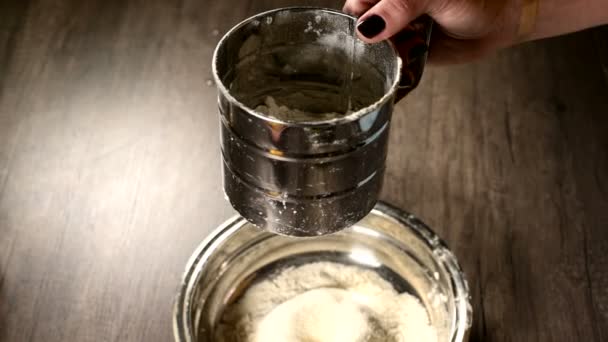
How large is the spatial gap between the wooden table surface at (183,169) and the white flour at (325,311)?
9cm

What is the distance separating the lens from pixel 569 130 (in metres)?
1.19

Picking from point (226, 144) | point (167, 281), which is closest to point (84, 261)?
point (167, 281)

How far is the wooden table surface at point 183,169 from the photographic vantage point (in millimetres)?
998

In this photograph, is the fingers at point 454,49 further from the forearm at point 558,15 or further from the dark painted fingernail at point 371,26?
the dark painted fingernail at point 371,26

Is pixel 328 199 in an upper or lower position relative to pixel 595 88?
upper

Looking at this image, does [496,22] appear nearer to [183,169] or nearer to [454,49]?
[454,49]

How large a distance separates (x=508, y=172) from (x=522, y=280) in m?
0.19

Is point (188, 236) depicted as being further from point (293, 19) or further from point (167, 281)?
point (293, 19)

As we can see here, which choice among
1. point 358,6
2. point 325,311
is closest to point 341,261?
point 325,311

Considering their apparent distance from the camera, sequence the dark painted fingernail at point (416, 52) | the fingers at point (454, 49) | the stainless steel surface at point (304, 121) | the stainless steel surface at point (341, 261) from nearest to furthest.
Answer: the stainless steel surface at point (304, 121), the dark painted fingernail at point (416, 52), the stainless steel surface at point (341, 261), the fingers at point (454, 49)

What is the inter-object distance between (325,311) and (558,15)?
1.60 ft

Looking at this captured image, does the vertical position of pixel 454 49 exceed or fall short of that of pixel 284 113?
it falls short

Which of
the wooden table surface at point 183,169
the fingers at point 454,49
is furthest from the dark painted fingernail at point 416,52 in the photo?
the wooden table surface at point 183,169

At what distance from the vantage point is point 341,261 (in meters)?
1.05
